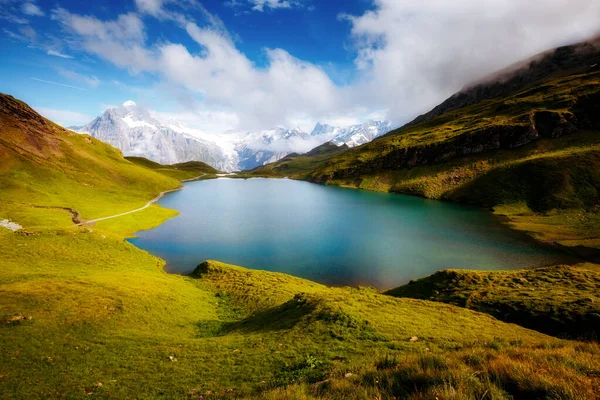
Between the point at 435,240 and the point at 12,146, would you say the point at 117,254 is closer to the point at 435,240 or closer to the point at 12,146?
the point at 435,240

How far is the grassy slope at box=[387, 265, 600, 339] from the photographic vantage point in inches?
844

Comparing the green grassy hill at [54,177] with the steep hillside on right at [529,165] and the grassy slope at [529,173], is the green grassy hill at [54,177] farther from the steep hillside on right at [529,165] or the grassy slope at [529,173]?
the grassy slope at [529,173]

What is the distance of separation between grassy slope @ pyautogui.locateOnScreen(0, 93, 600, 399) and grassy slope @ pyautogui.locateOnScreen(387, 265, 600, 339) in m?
2.91

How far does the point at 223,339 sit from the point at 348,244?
47.9 m

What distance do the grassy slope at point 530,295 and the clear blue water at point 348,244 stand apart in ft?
41.4

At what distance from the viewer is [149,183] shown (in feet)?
525

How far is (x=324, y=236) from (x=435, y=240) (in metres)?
28.2

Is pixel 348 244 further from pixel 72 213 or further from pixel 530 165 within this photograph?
pixel 530 165

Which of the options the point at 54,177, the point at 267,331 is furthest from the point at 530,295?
the point at 54,177

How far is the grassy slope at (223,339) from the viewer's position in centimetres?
856

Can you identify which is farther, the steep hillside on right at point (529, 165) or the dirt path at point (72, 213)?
the steep hillside on right at point (529, 165)

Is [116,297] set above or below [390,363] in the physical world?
below

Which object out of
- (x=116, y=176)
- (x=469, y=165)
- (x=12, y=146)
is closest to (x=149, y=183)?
(x=116, y=176)

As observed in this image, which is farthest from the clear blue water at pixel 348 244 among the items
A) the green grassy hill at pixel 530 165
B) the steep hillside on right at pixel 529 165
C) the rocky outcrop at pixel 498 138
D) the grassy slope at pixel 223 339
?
the rocky outcrop at pixel 498 138
